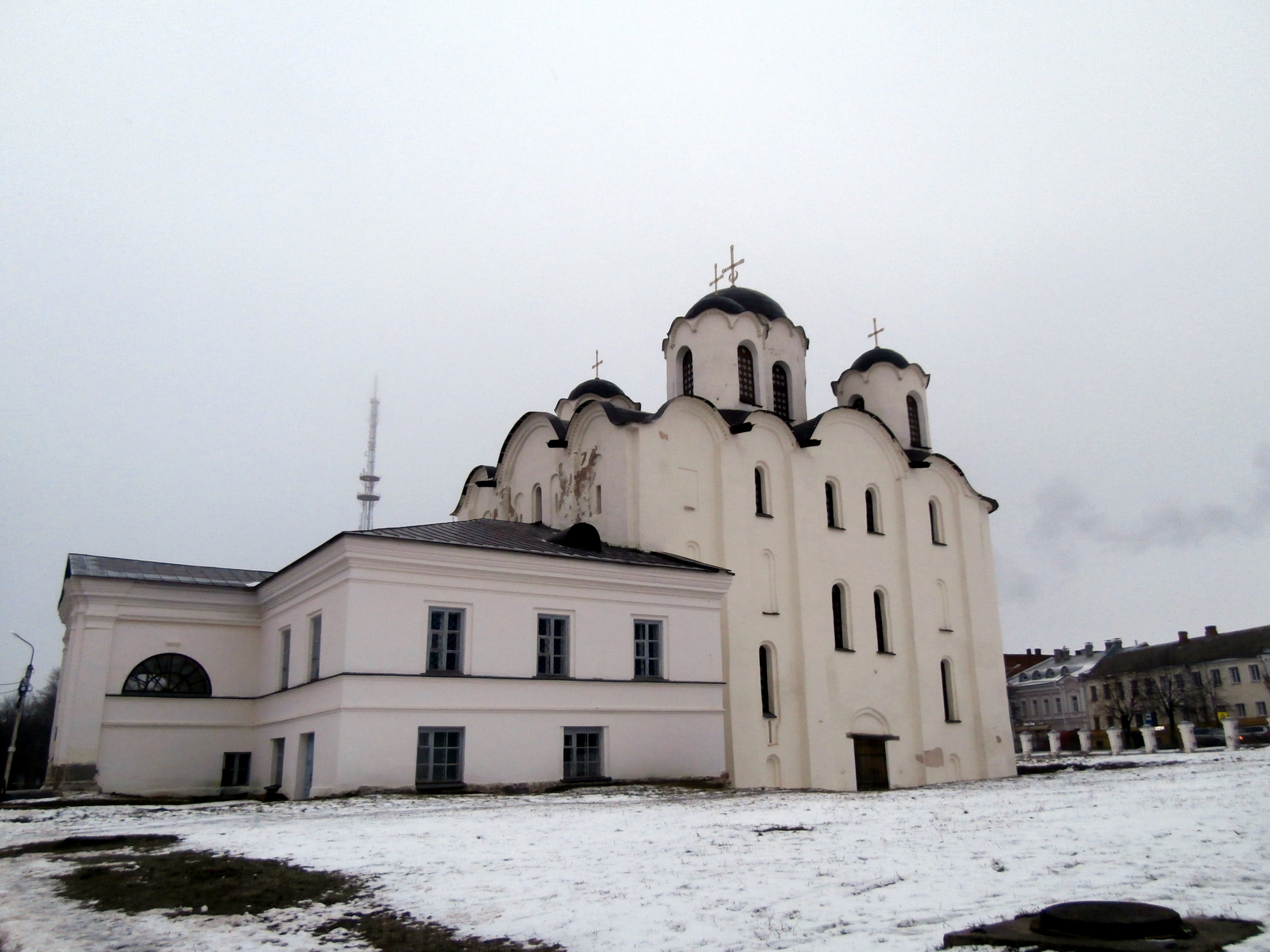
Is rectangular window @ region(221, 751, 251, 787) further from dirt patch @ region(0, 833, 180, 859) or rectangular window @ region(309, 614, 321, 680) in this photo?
dirt patch @ region(0, 833, 180, 859)

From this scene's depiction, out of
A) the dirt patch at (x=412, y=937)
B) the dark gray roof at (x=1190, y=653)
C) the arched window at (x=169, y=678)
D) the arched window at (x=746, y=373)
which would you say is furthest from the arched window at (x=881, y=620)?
the dark gray roof at (x=1190, y=653)

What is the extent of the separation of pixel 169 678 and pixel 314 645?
444 centimetres

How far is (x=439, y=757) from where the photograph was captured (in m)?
17.0

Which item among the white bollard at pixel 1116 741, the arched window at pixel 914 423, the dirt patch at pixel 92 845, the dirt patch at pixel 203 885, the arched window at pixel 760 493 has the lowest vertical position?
the dirt patch at pixel 203 885

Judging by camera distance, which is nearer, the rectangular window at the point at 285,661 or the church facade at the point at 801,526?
the rectangular window at the point at 285,661

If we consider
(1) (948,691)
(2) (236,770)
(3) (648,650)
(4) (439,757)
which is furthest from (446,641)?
(1) (948,691)

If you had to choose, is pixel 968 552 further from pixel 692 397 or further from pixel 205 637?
pixel 205 637

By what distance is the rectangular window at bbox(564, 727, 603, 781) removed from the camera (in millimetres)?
18328

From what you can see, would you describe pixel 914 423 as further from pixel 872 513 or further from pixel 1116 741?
pixel 1116 741

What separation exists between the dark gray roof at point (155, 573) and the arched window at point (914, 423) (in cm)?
1957

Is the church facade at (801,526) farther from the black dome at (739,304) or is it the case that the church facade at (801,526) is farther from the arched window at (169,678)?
the arched window at (169,678)

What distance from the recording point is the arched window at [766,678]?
23484 millimetres

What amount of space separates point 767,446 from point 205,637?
537 inches

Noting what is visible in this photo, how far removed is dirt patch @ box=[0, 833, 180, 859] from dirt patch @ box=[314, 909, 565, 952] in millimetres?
4599
